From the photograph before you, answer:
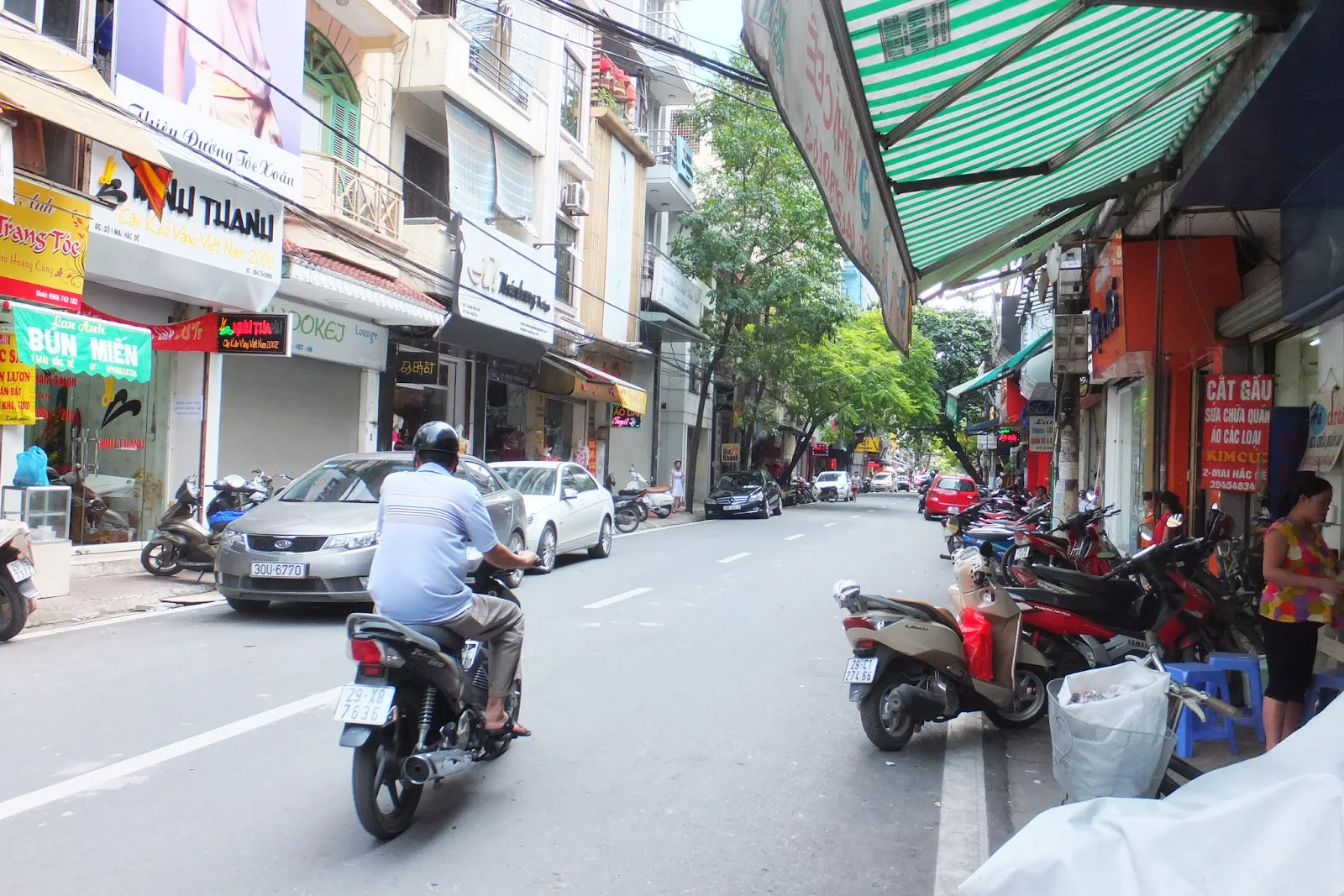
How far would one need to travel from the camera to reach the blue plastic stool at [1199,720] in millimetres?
5368

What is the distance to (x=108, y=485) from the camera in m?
12.9

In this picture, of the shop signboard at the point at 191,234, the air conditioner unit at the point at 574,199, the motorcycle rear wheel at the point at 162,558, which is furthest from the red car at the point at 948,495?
the motorcycle rear wheel at the point at 162,558

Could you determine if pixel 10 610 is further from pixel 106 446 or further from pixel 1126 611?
pixel 1126 611

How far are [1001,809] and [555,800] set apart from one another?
2075 mm

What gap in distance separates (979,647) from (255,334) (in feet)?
34.5

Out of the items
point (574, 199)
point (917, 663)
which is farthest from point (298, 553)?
point (574, 199)

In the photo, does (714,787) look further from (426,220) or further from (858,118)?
(426,220)

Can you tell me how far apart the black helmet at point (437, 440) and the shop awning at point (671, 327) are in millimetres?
24956

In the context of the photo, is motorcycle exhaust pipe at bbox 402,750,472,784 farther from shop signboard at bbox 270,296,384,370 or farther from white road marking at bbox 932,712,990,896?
shop signboard at bbox 270,296,384,370

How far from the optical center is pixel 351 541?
29.7 ft

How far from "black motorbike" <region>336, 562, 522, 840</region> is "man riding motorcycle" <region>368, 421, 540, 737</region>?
9 centimetres

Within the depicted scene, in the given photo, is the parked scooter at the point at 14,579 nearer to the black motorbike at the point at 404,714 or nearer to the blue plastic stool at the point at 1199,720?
the black motorbike at the point at 404,714

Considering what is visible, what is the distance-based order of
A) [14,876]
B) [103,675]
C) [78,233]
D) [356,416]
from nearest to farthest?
1. [14,876]
2. [103,675]
3. [78,233]
4. [356,416]

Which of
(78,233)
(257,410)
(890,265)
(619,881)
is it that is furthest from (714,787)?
(257,410)
